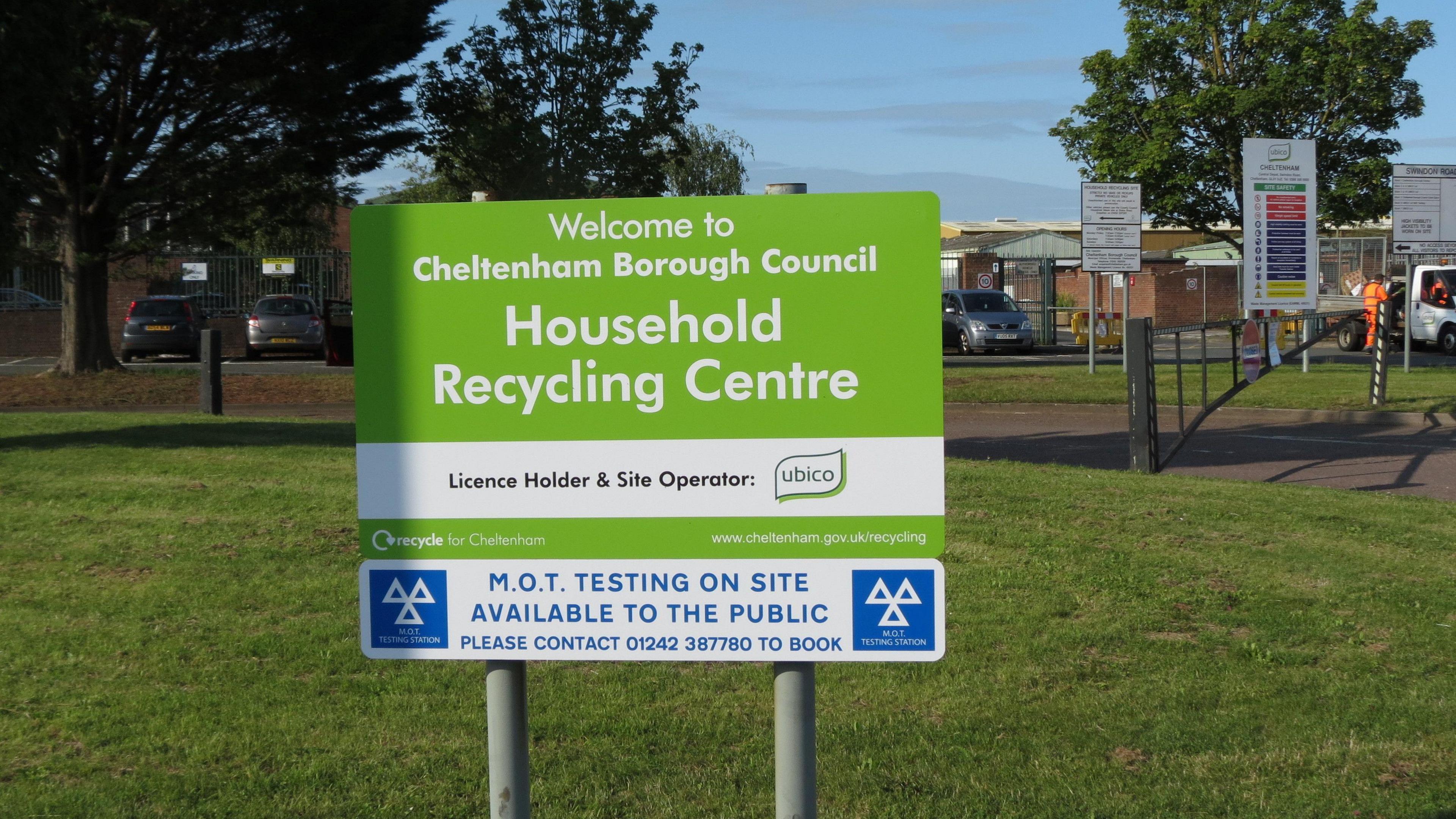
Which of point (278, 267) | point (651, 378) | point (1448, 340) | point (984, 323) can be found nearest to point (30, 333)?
point (278, 267)

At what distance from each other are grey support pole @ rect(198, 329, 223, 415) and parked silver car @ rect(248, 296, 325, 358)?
Result: 1603cm

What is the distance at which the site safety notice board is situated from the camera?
8.16 ft

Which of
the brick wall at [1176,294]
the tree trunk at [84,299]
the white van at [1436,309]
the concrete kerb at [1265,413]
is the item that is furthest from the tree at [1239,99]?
the tree trunk at [84,299]

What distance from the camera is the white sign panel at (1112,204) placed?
2134 cm

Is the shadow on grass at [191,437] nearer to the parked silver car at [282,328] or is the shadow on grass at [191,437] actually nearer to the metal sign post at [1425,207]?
the metal sign post at [1425,207]

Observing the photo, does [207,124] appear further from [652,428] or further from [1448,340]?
[1448,340]

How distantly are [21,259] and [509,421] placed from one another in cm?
2277

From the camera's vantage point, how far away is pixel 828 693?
5.09 metres

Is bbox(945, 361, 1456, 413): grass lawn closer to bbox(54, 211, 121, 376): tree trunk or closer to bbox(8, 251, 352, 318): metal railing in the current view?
bbox(54, 211, 121, 376): tree trunk

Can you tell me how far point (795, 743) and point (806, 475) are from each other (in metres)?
0.50

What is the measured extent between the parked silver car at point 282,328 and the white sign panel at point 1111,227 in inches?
725

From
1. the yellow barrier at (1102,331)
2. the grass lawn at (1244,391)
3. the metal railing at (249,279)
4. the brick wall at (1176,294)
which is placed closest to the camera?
the grass lawn at (1244,391)

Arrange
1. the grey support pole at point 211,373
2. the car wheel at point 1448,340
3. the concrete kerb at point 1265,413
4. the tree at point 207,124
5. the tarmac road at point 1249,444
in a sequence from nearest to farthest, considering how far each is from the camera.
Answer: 1. the tarmac road at point 1249,444
2. the grey support pole at point 211,373
3. the concrete kerb at point 1265,413
4. the tree at point 207,124
5. the car wheel at point 1448,340

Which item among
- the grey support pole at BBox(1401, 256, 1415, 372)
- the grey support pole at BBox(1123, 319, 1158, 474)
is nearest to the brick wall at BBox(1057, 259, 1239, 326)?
the grey support pole at BBox(1401, 256, 1415, 372)
